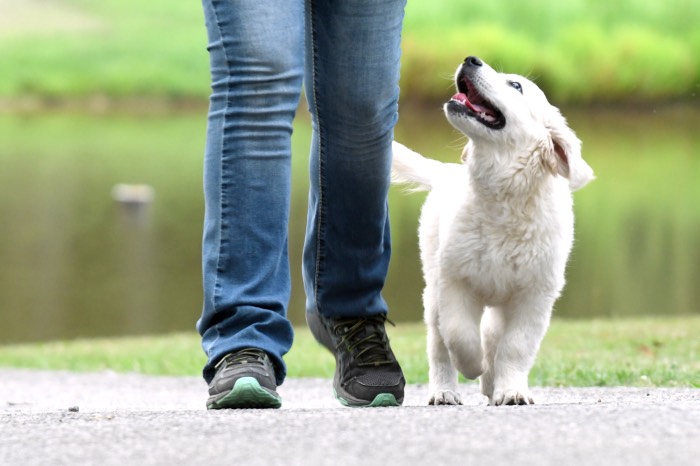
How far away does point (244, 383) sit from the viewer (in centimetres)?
338

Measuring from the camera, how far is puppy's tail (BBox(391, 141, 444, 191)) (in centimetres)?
471

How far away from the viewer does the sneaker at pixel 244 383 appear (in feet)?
11.1

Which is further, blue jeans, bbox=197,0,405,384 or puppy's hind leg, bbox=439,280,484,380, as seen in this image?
puppy's hind leg, bbox=439,280,484,380

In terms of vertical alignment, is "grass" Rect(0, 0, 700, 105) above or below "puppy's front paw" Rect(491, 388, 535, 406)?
above

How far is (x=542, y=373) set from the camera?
248 inches

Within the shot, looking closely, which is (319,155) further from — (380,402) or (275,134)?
(380,402)

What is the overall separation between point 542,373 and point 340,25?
3.10 meters

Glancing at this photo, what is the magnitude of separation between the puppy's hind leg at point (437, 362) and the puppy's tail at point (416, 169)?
46 centimetres

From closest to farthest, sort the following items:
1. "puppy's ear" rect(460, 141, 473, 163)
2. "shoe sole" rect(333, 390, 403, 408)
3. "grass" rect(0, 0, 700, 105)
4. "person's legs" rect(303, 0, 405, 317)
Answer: "person's legs" rect(303, 0, 405, 317) → "shoe sole" rect(333, 390, 403, 408) → "puppy's ear" rect(460, 141, 473, 163) → "grass" rect(0, 0, 700, 105)

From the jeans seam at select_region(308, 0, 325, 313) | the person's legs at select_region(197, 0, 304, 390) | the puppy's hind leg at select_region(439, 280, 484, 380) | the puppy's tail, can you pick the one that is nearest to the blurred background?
the puppy's tail

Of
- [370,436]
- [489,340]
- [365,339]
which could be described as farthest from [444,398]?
[370,436]

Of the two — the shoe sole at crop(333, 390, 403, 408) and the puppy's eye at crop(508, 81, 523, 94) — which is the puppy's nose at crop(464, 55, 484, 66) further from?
the shoe sole at crop(333, 390, 403, 408)

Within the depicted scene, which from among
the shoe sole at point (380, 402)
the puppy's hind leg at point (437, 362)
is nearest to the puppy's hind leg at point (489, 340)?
the puppy's hind leg at point (437, 362)

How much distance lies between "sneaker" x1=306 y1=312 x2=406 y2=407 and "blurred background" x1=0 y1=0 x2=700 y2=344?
544 inches
